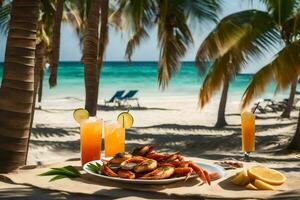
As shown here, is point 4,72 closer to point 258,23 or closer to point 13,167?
point 13,167

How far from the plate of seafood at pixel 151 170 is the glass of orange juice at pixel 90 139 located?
35 centimetres

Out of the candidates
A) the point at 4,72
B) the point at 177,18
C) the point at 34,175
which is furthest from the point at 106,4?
the point at 34,175

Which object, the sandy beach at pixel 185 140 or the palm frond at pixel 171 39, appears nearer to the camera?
the sandy beach at pixel 185 140

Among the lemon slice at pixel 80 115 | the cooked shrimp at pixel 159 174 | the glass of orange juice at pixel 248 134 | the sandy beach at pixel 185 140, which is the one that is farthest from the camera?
the sandy beach at pixel 185 140

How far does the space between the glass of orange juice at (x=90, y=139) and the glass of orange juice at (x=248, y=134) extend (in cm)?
93

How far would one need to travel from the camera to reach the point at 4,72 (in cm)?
316

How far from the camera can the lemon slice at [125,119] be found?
2794mm

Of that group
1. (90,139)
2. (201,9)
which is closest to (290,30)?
(201,9)

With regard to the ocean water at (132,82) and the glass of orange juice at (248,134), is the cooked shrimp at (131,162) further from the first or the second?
the ocean water at (132,82)

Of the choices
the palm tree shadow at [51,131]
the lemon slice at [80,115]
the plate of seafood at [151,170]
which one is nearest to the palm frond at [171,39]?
the palm tree shadow at [51,131]

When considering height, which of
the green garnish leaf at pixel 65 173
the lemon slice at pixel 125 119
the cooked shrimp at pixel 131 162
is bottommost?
the green garnish leaf at pixel 65 173

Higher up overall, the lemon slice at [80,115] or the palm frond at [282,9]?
the palm frond at [282,9]

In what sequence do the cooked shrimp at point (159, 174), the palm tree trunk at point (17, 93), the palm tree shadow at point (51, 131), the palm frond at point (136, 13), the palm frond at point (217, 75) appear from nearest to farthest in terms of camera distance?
the cooked shrimp at point (159, 174)
the palm tree trunk at point (17, 93)
the palm frond at point (217, 75)
the palm frond at point (136, 13)
the palm tree shadow at point (51, 131)

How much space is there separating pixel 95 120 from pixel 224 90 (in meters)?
13.4
